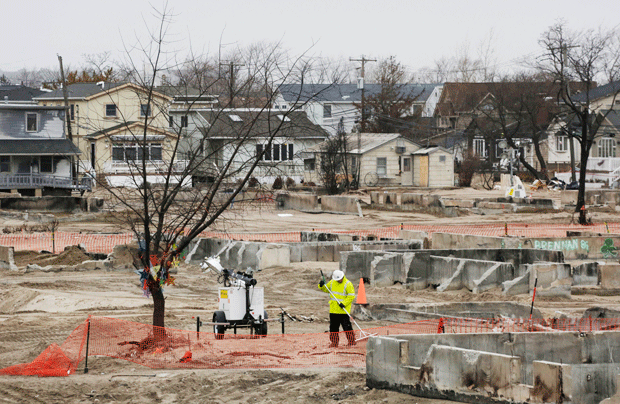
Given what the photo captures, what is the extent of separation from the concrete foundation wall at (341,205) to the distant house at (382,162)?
1659 cm

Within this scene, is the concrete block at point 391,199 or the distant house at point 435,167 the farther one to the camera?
the distant house at point 435,167

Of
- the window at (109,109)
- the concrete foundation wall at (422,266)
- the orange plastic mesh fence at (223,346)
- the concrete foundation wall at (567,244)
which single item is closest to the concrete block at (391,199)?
the concrete foundation wall at (567,244)

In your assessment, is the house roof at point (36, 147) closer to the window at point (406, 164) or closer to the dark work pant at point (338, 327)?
the window at point (406, 164)

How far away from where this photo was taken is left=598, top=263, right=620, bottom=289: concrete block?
19.7 m

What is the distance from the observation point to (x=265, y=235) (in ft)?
104

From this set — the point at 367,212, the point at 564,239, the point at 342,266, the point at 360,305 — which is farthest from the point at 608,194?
the point at 360,305

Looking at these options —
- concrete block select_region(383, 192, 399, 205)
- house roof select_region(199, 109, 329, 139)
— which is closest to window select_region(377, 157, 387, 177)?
concrete block select_region(383, 192, 399, 205)

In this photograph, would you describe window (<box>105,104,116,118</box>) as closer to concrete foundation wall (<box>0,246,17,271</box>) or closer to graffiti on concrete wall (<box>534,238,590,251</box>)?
concrete foundation wall (<box>0,246,17,271</box>)

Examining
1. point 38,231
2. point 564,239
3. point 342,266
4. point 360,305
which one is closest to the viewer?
point 360,305

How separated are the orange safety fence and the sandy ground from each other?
10.8ft

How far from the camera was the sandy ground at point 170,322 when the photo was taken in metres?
10.6

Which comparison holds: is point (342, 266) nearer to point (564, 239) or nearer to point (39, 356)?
point (564, 239)

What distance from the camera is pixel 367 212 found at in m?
42.8

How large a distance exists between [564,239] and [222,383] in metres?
16.2
